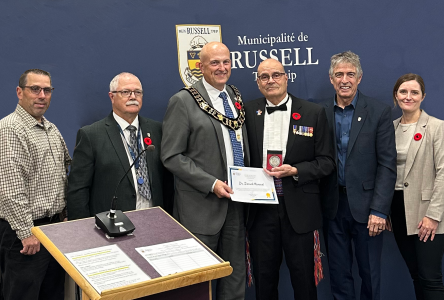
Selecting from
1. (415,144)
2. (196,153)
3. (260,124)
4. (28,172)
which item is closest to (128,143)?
(196,153)

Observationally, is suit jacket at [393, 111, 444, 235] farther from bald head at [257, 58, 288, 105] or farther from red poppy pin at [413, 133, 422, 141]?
bald head at [257, 58, 288, 105]

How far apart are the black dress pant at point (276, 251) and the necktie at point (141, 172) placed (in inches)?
32.5

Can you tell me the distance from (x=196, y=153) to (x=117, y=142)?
553 millimetres

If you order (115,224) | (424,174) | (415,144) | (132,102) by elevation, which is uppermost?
(132,102)

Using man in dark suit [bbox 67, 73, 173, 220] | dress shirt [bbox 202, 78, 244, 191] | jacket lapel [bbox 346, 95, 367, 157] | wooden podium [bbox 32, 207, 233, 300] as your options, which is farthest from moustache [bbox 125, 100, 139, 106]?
jacket lapel [bbox 346, 95, 367, 157]

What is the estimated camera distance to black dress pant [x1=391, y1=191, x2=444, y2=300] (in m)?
3.32

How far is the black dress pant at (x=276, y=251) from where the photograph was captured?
3.30 m

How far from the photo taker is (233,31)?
394 cm

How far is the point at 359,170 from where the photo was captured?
11.3ft

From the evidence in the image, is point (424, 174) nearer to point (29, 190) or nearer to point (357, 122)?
point (357, 122)

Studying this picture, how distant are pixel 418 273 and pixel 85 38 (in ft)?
10.5

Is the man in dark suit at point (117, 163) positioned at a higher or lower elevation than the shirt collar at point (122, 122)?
lower

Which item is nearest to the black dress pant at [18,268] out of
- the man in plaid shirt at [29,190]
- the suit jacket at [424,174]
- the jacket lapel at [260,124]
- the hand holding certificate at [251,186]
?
the man in plaid shirt at [29,190]

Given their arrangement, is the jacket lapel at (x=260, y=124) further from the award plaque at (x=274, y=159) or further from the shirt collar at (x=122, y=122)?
the shirt collar at (x=122, y=122)
